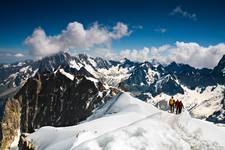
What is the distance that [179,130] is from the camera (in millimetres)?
33594

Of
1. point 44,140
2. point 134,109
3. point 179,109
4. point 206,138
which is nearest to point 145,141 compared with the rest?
point 206,138

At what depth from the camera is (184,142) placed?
30484mm

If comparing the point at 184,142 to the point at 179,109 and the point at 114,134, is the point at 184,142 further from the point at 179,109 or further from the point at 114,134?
the point at 179,109

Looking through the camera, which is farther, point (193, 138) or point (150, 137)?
point (193, 138)

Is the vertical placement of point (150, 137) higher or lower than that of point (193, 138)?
higher

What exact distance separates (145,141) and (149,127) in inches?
106

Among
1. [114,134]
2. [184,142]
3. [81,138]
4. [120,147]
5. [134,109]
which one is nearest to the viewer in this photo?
[120,147]

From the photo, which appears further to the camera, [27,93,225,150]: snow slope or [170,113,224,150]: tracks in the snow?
[170,113,224,150]: tracks in the snow

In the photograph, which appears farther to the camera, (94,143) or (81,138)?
(81,138)

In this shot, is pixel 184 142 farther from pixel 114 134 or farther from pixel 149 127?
pixel 114 134

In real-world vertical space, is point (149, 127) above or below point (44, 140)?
above

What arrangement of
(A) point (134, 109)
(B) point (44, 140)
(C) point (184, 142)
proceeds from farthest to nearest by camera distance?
(A) point (134, 109), (B) point (44, 140), (C) point (184, 142)

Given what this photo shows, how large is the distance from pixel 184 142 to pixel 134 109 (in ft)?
104

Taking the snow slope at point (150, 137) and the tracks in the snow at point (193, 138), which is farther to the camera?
the tracks in the snow at point (193, 138)
